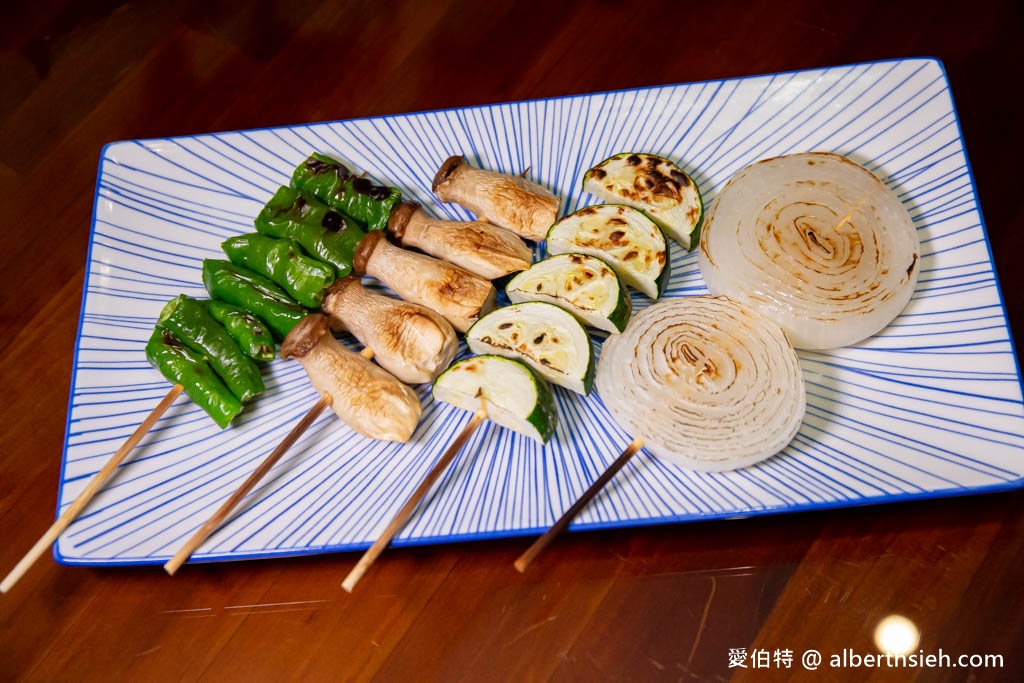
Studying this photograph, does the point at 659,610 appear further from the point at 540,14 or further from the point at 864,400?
the point at 540,14

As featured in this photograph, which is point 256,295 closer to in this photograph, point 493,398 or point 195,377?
point 195,377

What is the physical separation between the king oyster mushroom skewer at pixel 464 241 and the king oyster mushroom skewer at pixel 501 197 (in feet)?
0.24

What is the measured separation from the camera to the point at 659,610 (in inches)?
145

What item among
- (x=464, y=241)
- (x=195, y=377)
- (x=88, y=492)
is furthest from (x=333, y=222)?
(x=88, y=492)

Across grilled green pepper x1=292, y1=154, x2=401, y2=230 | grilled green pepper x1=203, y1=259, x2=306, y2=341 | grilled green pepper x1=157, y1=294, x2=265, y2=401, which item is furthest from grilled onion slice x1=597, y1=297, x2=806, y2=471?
grilled green pepper x1=157, y1=294, x2=265, y2=401

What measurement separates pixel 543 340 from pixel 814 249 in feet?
4.55

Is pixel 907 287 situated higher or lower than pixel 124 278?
higher

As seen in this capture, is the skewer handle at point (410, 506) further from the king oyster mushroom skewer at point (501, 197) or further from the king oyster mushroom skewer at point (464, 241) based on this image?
the king oyster mushroom skewer at point (501, 197)

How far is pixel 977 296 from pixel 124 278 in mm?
4368

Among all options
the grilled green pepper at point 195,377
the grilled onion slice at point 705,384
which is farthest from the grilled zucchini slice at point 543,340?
the grilled green pepper at point 195,377

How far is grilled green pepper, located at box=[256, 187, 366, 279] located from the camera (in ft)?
14.3

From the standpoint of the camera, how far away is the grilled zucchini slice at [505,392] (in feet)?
12.3

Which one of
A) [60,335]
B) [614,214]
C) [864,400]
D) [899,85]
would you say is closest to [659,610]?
[864,400]

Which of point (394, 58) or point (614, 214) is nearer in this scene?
point (614, 214)
